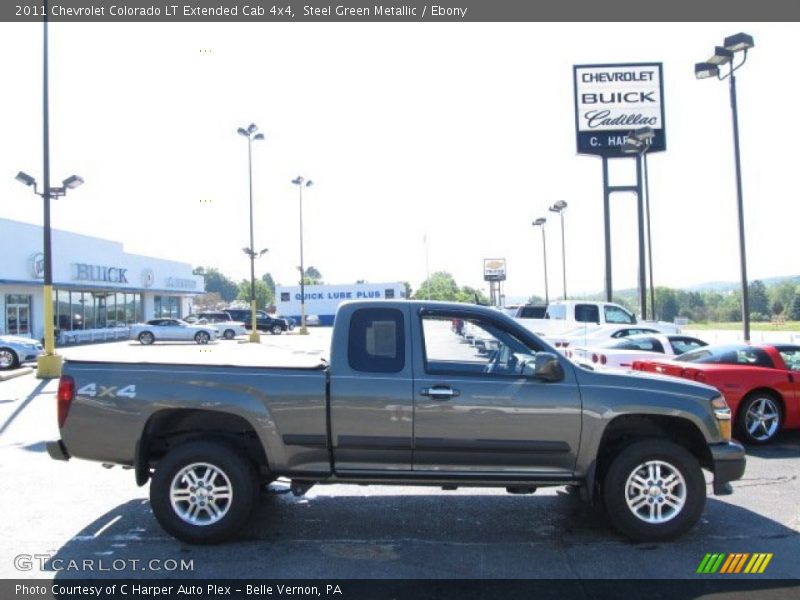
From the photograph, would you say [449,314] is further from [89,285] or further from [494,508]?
[89,285]

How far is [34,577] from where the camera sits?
4.65m

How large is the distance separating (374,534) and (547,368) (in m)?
1.99

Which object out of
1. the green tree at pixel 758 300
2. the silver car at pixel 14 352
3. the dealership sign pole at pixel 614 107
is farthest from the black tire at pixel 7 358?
the green tree at pixel 758 300

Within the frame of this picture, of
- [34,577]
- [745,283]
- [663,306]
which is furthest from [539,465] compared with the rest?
[663,306]

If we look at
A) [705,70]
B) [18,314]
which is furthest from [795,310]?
[18,314]

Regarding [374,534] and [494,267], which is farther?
[494,267]

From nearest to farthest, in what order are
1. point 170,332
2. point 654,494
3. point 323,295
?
point 654,494
point 170,332
point 323,295

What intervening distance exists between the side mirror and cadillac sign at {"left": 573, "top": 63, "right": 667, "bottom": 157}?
2667 centimetres

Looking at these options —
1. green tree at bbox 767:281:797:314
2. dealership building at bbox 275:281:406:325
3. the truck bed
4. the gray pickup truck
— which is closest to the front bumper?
the gray pickup truck

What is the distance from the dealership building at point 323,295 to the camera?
2007 inches

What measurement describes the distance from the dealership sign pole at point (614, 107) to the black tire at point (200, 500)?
27.7 metres

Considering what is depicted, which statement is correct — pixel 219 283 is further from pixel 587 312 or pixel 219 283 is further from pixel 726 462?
pixel 726 462

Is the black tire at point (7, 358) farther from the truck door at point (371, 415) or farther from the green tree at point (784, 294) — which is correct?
the green tree at point (784, 294)

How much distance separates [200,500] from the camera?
17.4 feet
